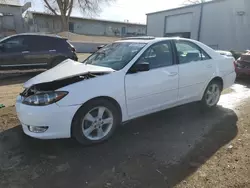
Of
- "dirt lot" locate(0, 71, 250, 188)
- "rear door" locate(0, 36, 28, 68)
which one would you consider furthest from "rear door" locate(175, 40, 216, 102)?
"rear door" locate(0, 36, 28, 68)

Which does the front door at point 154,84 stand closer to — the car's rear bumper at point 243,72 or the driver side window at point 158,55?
the driver side window at point 158,55

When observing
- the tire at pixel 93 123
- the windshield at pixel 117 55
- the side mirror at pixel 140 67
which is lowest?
the tire at pixel 93 123

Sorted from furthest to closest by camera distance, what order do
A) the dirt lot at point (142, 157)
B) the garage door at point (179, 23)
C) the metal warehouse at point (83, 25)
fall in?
the metal warehouse at point (83, 25) < the garage door at point (179, 23) < the dirt lot at point (142, 157)

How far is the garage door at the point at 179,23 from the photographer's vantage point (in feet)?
77.7

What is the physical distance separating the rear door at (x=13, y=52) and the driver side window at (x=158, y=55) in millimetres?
7044

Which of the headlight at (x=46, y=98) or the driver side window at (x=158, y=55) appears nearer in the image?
the headlight at (x=46, y=98)

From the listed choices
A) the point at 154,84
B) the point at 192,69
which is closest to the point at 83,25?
the point at 192,69

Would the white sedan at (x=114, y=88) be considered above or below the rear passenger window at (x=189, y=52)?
below

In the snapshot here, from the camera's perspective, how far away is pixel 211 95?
17.5ft

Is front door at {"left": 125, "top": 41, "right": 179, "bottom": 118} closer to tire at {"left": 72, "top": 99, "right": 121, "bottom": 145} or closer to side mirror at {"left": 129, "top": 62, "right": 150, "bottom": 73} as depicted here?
side mirror at {"left": 129, "top": 62, "right": 150, "bottom": 73}

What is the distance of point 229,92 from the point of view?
713cm

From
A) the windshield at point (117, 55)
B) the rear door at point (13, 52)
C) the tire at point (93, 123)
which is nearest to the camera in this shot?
the tire at point (93, 123)

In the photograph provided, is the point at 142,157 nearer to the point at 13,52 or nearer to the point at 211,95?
the point at 211,95

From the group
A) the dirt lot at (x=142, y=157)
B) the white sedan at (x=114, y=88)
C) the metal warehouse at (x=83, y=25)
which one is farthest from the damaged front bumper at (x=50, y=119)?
the metal warehouse at (x=83, y=25)
